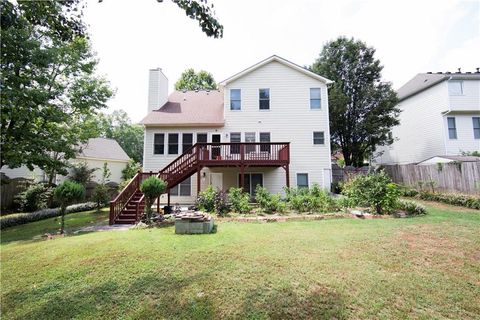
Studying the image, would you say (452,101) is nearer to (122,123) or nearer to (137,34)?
(137,34)

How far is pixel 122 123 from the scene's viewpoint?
152ft

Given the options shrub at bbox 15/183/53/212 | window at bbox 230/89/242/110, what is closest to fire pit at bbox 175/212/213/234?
window at bbox 230/89/242/110

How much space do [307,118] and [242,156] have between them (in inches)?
216

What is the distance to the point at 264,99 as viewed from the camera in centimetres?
1546

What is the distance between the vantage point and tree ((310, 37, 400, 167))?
20281mm

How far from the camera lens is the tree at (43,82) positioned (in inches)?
167

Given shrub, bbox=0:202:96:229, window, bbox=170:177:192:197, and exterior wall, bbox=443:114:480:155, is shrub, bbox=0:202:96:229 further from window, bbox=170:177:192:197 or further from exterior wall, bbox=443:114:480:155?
exterior wall, bbox=443:114:480:155

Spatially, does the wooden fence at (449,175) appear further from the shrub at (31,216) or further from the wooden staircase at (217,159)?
the shrub at (31,216)

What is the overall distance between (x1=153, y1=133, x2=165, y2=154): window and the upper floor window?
20997mm

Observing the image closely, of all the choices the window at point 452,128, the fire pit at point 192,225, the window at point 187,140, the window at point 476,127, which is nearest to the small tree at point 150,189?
the fire pit at point 192,225

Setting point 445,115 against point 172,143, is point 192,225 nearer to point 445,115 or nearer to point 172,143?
point 172,143

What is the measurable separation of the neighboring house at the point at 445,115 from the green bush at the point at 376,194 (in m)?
12.2

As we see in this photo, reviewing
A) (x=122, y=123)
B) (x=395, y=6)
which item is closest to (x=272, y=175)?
(x=395, y=6)

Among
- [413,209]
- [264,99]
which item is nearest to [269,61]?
[264,99]
